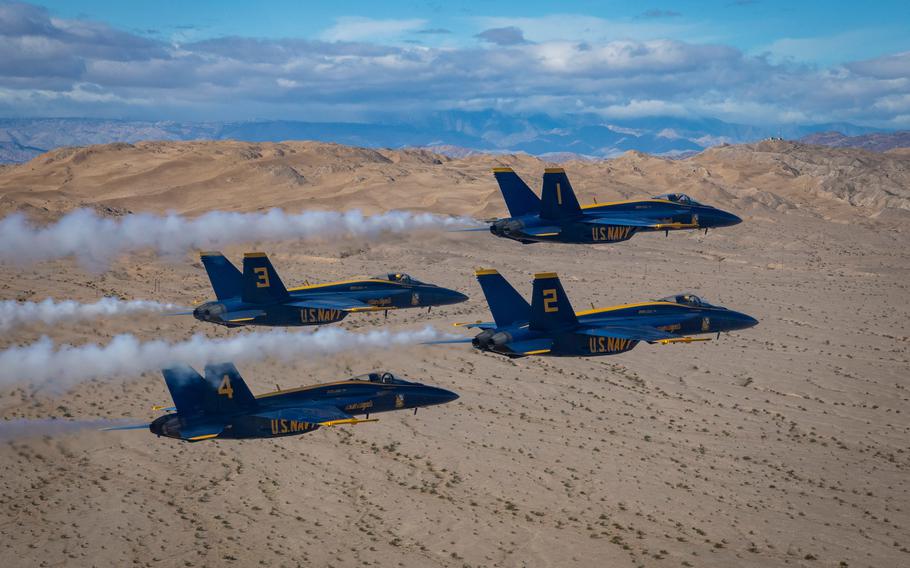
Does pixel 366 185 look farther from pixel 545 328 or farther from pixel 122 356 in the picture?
pixel 122 356

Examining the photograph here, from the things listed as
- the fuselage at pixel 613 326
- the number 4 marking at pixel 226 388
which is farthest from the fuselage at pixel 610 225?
the number 4 marking at pixel 226 388

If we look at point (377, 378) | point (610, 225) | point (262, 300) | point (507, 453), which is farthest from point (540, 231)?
point (507, 453)

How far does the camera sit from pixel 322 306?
49.4 metres

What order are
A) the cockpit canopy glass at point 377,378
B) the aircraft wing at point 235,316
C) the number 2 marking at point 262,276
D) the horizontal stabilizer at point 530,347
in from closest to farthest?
1. the horizontal stabilizer at point 530,347
2. the aircraft wing at point 235,316
3. the number 2 marking at point 262,276
4. the cockpit canopy glass at point 377,378

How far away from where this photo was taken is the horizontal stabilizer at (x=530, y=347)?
44.3 m

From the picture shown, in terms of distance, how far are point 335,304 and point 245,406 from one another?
8938mm

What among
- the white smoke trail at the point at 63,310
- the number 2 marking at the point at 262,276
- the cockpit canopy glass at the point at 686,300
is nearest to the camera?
the number 2 marking at the point at 262,276

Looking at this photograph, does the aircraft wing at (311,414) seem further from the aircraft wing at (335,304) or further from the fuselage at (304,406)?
the aircraft wing at (335,304)

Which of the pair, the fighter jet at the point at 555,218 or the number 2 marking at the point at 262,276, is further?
the fighter jet at the point at 555,218

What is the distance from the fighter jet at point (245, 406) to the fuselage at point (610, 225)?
10448 millimetres

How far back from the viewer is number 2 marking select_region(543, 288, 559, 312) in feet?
150

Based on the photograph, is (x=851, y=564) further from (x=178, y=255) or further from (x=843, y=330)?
(x=843, y=330)

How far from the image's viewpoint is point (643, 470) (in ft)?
186

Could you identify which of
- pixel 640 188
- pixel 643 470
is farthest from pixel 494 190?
pixel 643 470
